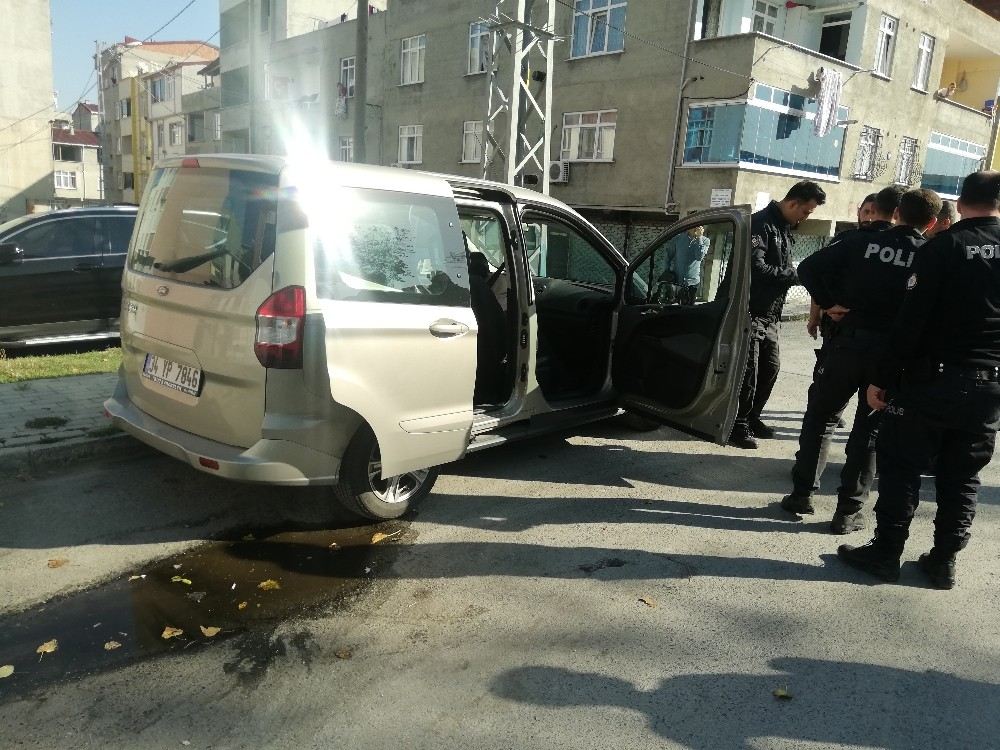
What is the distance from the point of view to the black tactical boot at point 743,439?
5728 mm

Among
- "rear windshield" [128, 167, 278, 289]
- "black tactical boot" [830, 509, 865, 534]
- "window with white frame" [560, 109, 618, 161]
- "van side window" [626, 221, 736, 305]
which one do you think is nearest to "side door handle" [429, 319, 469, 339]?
"rear windshield" [128, 167, 278, 289]

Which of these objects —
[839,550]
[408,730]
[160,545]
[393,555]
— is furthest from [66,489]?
[839,550]

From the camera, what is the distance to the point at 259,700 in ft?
8.26

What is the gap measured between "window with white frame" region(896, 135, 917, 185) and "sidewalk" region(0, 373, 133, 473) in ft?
81.8

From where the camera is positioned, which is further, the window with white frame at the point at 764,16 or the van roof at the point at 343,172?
the window with white frame at the point at 764,16

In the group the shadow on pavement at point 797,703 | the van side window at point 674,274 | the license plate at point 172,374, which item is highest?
the van side window at point 674,274

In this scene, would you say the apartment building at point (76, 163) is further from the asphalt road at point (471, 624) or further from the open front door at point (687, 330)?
the asphalt road at point (471, 624)

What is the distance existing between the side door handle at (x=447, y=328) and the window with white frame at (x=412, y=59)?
2454 centimetres

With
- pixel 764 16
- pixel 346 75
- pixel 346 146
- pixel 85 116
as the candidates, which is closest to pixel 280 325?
pixel 764 16

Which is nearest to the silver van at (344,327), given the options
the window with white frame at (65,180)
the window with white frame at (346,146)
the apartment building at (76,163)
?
the window with white frame at (346,146)

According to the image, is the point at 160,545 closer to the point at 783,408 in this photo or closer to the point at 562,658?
the point at 562,658

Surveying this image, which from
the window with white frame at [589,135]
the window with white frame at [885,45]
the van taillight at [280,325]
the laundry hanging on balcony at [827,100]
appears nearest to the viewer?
the van taillight at [280,325]

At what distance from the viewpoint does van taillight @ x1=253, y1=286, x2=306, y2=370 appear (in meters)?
3.25

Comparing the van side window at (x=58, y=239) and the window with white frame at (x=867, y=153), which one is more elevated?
the window with white frame at (x=867, y=153)
